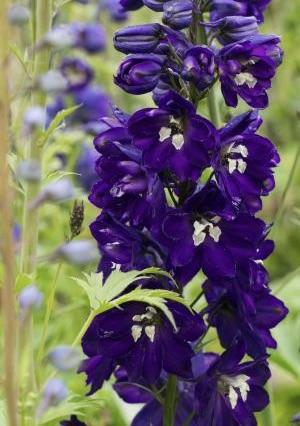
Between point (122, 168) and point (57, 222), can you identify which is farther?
point (57, 222)

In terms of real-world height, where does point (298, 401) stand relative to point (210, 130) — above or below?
below

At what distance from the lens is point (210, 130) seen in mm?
1810

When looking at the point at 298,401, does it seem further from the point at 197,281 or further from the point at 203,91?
the point at 203,91

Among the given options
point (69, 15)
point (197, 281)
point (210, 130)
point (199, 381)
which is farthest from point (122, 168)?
point (69, 15)

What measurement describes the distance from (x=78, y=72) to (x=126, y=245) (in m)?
2.22

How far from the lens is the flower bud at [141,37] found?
191 centimetres

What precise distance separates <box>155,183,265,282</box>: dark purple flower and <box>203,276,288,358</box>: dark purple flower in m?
0.12

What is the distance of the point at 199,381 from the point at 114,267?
28cm

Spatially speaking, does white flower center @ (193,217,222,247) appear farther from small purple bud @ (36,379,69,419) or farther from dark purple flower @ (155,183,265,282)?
small purple bud @ (36,379,69,419)

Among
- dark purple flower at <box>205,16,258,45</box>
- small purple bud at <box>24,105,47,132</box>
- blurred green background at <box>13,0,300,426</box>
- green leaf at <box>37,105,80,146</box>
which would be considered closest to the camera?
small purple bud at <box>24,105,47,132</box>

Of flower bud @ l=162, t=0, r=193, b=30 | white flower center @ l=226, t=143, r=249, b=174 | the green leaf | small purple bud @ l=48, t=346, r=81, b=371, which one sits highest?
flower bud @ l=162, t=0, r=193, b=30

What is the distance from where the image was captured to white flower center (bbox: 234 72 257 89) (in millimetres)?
1870

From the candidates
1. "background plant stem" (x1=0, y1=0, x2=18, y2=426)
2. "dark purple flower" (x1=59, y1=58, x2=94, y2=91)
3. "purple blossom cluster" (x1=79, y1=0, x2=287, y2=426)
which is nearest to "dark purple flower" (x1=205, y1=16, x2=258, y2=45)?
"purple blossom cluster" (x1=79, y1=0, x2=287, y2=426)

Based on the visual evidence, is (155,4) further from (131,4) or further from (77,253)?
(77,253)
